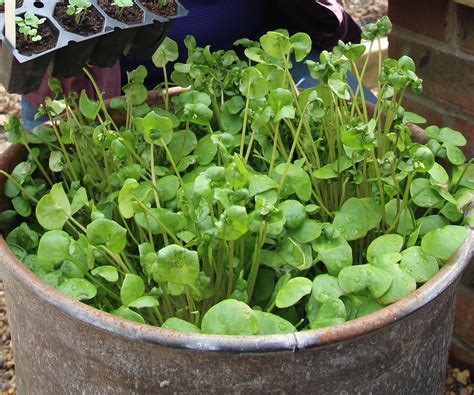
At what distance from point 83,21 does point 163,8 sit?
0.13 metres

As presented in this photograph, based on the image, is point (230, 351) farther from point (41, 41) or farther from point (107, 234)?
point (41, 41)

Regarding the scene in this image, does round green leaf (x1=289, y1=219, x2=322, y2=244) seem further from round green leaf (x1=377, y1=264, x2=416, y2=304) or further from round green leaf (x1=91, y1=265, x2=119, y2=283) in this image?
round green leaf (x1=91, y1=265, x2=119, y2=283)

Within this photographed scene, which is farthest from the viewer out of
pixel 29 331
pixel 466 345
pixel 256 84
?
pixel 466 345

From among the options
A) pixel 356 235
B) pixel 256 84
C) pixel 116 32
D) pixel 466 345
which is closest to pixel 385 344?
pixel 356 235

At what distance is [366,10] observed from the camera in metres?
3.32

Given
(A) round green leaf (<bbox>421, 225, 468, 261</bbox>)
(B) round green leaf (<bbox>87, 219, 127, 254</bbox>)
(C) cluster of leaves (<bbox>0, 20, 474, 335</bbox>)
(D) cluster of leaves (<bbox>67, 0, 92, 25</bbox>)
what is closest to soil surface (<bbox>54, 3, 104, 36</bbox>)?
(D) cluster of leaves (<bbox>67, 0, 92, 25</bbox>)

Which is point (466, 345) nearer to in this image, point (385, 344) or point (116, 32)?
point (385, 344)

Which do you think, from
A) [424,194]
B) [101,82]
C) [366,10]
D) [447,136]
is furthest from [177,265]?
[366,10]

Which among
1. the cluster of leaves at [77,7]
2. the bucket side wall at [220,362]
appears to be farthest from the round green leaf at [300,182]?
the cluster of leaves at [77,7]

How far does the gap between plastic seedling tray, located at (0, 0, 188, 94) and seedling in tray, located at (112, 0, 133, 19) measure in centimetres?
2

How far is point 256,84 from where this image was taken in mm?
992

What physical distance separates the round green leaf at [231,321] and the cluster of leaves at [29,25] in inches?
15.1

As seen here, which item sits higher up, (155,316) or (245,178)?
(245,178)

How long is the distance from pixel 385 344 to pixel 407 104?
85 centimetres
